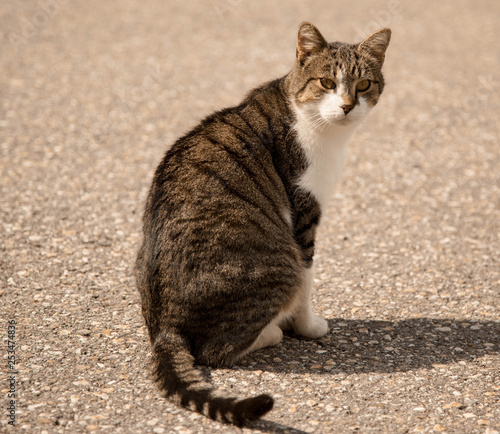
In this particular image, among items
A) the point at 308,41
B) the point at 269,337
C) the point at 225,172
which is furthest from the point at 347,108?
the point at 269,337

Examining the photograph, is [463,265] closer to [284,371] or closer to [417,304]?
[417,304]

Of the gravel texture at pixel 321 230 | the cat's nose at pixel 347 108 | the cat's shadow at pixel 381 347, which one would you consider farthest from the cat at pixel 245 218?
the gravel texture at pixel 321 230

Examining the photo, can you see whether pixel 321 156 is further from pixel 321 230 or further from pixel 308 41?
pixel 321 230

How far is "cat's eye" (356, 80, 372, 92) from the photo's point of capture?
404 centimetres

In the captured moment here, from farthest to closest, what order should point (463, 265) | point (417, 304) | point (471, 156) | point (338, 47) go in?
point (471, 156) → point (463, 265) → point (417, 304) → point (338, 47)

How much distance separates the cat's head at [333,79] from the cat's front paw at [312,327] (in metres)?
1.25

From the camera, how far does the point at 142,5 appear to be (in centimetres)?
1206

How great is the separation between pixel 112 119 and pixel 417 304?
4766 mm

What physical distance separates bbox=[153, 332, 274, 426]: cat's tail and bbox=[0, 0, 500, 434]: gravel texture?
123 millimetres

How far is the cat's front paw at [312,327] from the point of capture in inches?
160

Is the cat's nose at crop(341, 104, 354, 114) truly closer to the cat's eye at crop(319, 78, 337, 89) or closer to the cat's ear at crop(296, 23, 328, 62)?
the cat's eye at crop(319, 78, 337, 89)

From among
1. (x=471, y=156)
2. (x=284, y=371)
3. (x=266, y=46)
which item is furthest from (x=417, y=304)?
(x=266, y=46)

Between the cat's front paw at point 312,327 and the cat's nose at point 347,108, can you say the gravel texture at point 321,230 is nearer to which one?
the cat's front paw at point 312,327

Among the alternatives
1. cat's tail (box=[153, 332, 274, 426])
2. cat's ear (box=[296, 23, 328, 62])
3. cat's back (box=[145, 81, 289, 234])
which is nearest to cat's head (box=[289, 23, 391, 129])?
cat's ear (box=[296, 23, 328, 62])
